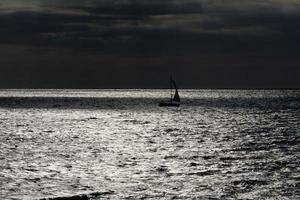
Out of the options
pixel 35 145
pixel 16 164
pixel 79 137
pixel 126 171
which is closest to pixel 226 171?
pixel 126 171

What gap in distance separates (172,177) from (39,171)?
11.4 metres

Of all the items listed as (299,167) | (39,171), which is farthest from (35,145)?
(299,167)

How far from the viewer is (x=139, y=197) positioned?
3375cm

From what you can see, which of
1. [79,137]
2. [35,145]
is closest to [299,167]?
[35,145]

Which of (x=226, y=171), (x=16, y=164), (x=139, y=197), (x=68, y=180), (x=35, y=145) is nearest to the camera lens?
(x=139, y=197)

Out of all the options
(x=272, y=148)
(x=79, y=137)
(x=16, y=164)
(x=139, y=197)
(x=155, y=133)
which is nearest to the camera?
(x=139, y=197)

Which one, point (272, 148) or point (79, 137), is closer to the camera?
point (272, 148)

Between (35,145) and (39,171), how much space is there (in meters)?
22.9

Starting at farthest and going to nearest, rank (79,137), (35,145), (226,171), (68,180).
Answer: (79,137) → (35,145) → (226,171) → (68,180)

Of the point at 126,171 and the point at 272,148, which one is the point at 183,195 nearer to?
the point at 126,171

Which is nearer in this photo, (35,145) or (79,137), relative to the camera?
(35,145)

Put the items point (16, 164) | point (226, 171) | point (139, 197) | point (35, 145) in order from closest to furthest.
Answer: point (139, 197), point (226, 171), point (16, 164), point (35, 145)

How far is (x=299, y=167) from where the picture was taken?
45625mm

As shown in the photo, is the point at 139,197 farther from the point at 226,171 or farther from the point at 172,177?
the point at 226,171
